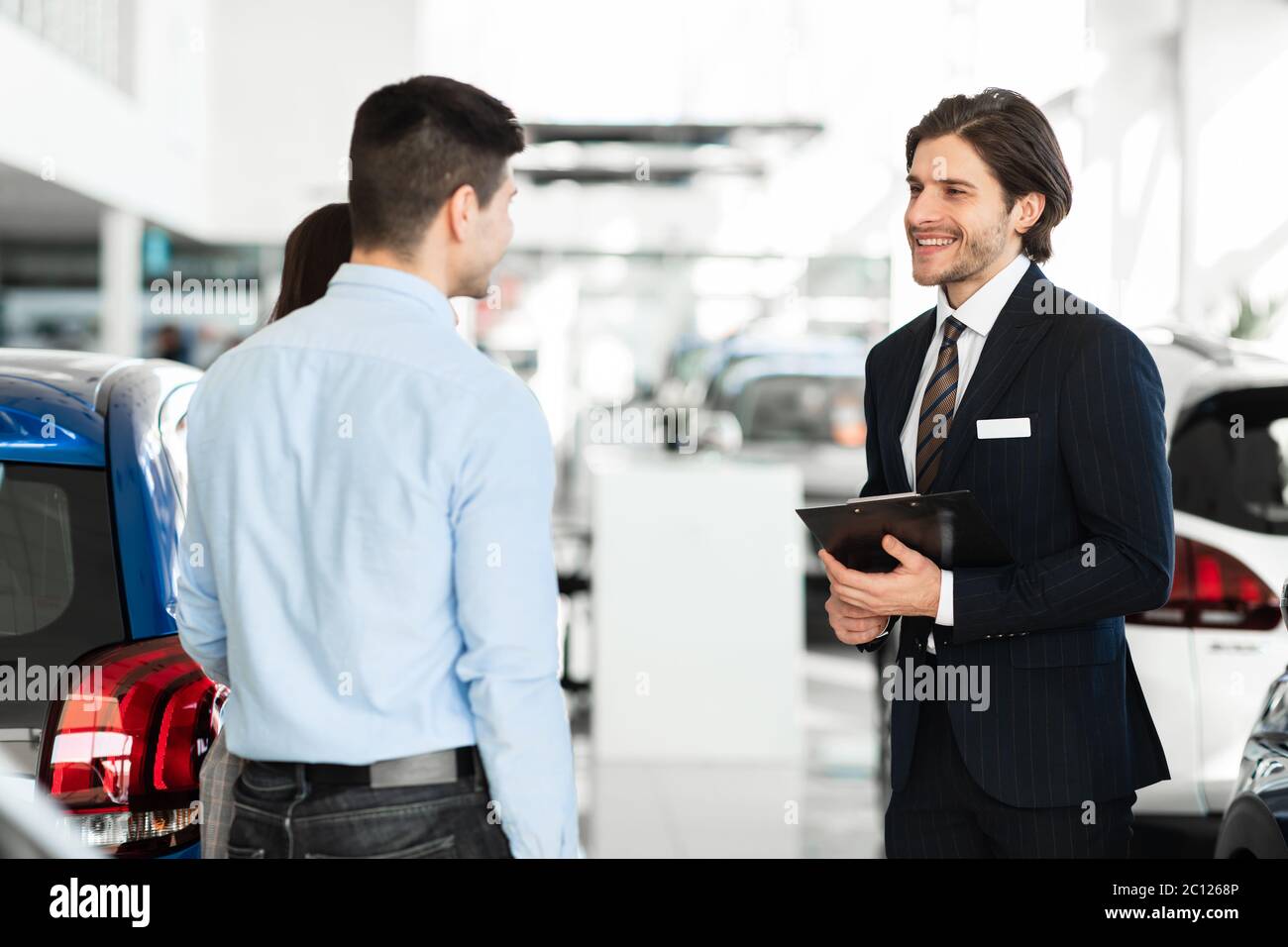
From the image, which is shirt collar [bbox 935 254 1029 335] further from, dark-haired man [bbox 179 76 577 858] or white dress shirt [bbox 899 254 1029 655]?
dark-haired man [bbox 179 76 577 858]

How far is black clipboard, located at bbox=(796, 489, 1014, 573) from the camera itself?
2.04m

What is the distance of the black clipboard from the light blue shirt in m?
0.58

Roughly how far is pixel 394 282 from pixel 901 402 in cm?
99

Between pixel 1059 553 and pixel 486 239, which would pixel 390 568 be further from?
pixel 1059 553

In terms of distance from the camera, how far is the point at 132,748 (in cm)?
206

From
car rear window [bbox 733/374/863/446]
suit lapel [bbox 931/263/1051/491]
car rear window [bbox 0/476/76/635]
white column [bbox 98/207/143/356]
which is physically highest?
white column [bbox 98/207/143/356]

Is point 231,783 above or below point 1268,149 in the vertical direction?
below

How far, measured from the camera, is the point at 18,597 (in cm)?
215

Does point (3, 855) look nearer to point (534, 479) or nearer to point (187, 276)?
point (534, 479)

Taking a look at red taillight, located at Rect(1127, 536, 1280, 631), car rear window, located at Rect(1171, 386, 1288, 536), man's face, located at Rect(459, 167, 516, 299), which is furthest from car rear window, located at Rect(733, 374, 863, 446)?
man's face, located at Rect(459, 167, 516, 299)

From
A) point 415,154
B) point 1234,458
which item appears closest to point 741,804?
point 1234,458

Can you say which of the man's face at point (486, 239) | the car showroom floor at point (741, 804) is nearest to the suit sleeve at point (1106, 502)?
the man's face at point (486, 239)

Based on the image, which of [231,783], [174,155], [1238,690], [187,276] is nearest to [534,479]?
[231,783]
